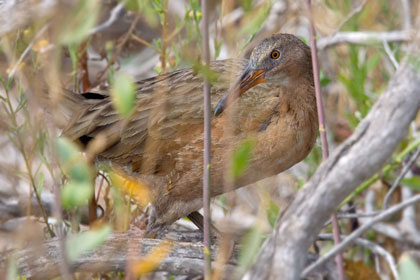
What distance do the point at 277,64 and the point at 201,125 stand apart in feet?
1.74

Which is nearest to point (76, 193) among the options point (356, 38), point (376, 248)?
point (376, 248)

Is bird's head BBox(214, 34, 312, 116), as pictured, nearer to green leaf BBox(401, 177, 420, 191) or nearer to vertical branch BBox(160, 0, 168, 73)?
vertical branch BBox(160, 0, 168, 73)

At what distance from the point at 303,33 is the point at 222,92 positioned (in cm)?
253

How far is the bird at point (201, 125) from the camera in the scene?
10.8 ft

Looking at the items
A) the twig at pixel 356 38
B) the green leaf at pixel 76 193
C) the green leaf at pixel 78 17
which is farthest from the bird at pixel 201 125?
the green leaf at pixel 76 193

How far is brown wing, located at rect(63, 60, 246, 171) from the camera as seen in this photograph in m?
3.49

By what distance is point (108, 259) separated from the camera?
9.37 feet

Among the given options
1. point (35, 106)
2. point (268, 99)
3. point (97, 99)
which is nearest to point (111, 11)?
point (97, 99)

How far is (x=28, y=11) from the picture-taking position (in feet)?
10.4

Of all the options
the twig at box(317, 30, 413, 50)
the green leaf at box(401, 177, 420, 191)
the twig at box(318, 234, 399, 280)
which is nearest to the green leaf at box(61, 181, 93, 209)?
the twig at box(318, 234, 399, 280)

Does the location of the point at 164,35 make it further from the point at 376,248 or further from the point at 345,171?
the point at 345,171

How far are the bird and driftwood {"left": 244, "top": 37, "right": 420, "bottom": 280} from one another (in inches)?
55.1

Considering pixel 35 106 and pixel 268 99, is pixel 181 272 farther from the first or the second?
pixel 35 106

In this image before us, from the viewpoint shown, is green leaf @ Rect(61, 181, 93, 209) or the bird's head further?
the bird's head
